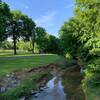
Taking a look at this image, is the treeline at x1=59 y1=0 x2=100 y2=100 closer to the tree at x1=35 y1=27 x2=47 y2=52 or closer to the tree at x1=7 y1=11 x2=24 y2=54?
the tree at x1=7 y1=11 x2=24 y2=54

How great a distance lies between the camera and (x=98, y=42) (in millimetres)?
14148

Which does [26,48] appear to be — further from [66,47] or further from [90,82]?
[90,82]

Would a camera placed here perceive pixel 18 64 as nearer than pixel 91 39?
No

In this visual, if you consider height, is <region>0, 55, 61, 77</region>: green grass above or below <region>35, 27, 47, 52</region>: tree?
below

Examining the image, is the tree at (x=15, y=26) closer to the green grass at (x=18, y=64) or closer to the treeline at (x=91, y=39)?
the green grass at (x=18, y=64)

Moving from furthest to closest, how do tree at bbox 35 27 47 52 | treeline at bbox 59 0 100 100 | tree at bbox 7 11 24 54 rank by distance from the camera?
tree at bbox 35 27 47 52, tree at bbox 7 11 24 54, treeline at bbox 59 0 100 100

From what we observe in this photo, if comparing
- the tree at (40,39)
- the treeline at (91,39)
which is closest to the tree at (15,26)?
the tree at (40,39)

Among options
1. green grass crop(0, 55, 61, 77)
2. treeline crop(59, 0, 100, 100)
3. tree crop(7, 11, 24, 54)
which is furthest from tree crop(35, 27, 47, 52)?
treeline crop(59, 0, 100, 100)

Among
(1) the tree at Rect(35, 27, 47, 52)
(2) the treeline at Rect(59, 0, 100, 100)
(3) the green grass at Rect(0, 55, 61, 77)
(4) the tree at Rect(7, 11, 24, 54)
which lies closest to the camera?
(2) the treeline at Rect(59, 0, 100, 100)

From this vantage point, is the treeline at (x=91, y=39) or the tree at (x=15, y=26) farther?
the tree at (x=15, y=26)

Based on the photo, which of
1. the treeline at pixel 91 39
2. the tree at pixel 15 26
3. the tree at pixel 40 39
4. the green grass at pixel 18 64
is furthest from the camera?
the tree at pixel 40 39

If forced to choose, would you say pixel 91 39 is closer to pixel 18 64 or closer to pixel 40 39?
pixel 18 64

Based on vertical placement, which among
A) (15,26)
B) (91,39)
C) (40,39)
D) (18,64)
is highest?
(15,26)

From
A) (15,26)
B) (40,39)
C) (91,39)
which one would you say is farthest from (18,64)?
(40,39)
